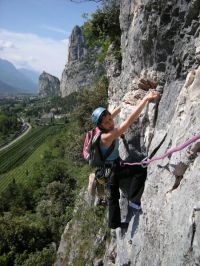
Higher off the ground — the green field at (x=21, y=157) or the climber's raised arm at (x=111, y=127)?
the climber's raised arm at (x=111, y=127)

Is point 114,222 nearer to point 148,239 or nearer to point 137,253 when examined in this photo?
point 137,253

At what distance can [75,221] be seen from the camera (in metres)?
16.5

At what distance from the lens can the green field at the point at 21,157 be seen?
83169 millimetres

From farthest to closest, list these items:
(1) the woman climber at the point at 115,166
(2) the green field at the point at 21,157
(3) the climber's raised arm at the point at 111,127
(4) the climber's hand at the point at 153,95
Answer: (2) the green field at the point at 21,157, (4) the climber's hand at the point at 153,95, (1) the woman climber at the point at 115,166, (3) the climber's raised arm at the point at 111,127

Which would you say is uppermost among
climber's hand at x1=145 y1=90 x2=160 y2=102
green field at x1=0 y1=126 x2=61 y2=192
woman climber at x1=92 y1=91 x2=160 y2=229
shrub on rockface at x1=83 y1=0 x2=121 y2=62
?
shrub on rockface at x1=83 y1=0 x2=121 y2=62

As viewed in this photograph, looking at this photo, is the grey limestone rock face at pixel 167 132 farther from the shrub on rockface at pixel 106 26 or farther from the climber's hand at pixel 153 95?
the shrub on rockface at pixel 106 26

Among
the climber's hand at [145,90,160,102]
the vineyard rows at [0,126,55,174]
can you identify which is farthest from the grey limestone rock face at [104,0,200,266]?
the vineyard rows at [0,126,55,174]

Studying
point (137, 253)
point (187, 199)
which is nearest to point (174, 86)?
point (187, 199)

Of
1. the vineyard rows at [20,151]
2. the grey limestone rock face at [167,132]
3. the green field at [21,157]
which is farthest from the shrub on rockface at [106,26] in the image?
the vineyard rows at [20,151]

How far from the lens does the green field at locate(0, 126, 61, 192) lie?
83.2 metres

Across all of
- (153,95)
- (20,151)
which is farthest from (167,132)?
(20,151)

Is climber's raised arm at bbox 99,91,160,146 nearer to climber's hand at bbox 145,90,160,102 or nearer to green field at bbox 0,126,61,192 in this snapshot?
climber's hand at bbox 145,90,160,102

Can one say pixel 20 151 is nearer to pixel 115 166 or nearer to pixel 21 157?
pixel 21 157

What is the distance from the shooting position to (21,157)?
10619 centimetres
